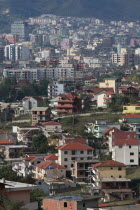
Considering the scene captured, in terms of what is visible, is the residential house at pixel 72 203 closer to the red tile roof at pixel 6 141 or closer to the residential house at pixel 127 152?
the residential house at pixel 127 152

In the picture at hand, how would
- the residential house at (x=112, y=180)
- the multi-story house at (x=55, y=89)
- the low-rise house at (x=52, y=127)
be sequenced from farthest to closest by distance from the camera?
1. the multi-story house at (x=55, y=89)
2. the low-rise house at (x=52, y=127)
3. the residential house at (x=112, y=180)

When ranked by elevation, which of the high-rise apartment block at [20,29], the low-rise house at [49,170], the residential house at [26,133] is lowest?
the low-rise house at [49,170]

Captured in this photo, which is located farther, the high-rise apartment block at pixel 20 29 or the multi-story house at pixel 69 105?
the high-rise apartment block at pixel 20 29

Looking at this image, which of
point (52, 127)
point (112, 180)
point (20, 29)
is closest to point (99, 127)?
point (52, 127)

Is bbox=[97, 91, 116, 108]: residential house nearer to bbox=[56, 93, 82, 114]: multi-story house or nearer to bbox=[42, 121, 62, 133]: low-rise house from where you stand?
bbox=[56, 93, 82, 114]: multi-story house

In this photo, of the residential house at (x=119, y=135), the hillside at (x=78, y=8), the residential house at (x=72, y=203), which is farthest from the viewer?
the hillside at (x=78, y=8)

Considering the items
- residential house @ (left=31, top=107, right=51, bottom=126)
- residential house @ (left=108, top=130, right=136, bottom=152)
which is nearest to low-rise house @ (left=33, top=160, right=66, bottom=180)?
residential house @ (left=108, top=130, right=136, bottom=152)

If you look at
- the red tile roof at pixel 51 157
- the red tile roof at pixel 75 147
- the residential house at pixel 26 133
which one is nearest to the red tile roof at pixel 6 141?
the residential house at pixel 26 133
